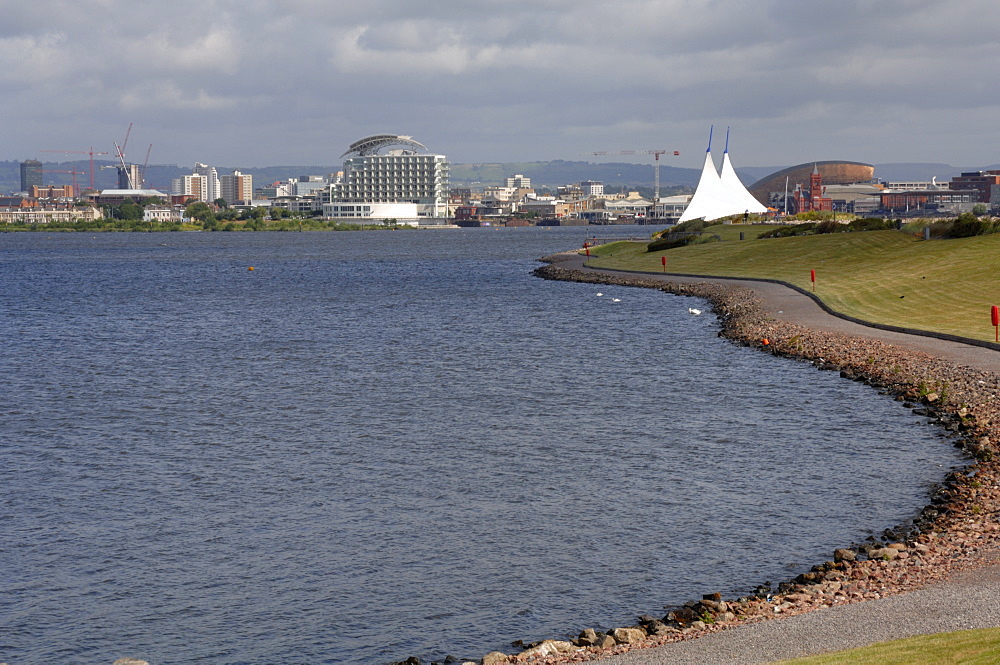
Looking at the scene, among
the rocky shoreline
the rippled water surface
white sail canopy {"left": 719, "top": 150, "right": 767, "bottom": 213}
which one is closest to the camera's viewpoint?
the rocky shoreline

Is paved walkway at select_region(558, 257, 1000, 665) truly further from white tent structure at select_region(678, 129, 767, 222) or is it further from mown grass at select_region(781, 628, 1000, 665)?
white tent structure at select_region(678, 129, 767, 222)

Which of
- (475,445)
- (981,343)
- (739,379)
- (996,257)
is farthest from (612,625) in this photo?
(996,257)

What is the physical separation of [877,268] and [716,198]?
90.4 metres

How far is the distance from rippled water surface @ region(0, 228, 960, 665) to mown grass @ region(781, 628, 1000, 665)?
4.32 metres

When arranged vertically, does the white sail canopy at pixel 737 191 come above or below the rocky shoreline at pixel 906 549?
above

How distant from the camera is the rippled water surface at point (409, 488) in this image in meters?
17.0

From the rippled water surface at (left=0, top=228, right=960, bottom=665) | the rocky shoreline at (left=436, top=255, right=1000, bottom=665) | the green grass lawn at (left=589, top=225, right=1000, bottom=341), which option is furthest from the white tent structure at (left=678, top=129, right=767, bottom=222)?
the rocky shoreline at (left=436, top=255, right=1000, bottom=665)

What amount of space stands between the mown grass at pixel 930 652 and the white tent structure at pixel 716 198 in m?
140

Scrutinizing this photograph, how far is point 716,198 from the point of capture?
157m

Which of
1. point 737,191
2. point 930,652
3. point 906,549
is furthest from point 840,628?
point 737,191

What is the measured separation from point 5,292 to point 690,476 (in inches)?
3039

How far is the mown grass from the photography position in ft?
39.8

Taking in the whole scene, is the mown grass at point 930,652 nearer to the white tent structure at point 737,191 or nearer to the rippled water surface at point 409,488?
the rippled water surface at point 409,488

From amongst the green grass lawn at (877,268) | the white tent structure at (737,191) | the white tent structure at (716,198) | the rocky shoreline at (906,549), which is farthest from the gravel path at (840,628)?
the white tent structure at (737,191)
